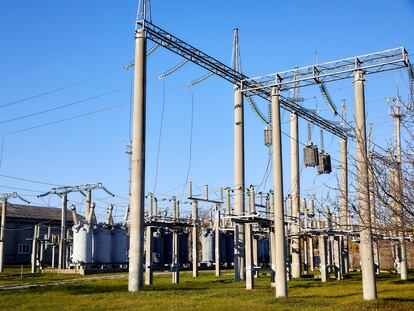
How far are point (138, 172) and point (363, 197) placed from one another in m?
10.9

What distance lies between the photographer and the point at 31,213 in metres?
77.3

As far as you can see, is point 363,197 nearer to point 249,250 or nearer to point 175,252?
point 249,250

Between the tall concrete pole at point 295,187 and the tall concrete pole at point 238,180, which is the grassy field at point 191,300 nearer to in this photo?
the tall concrete pole at point 238,180

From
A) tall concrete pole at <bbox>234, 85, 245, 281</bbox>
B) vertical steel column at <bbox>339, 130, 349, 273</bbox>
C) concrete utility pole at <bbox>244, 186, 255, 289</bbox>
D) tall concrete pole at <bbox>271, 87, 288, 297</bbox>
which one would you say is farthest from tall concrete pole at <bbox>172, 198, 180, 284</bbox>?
tall concrete pole at <bbox>271, 87, 288, 297</bbox>

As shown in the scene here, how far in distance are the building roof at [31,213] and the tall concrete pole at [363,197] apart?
59.0m

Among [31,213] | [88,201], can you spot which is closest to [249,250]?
[88,201]

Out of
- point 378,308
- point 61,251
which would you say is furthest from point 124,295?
point 61,251

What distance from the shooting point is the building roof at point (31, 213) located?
7262cm

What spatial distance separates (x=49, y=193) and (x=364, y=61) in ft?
123

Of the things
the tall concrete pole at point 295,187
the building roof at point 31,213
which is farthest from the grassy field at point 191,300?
the building roof at point 31,213

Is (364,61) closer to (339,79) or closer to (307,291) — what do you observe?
(339,79)

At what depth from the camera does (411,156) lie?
14867 millimetres

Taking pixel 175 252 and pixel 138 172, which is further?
pixel 175 252

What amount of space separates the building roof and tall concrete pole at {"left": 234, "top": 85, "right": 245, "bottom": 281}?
151 ft
